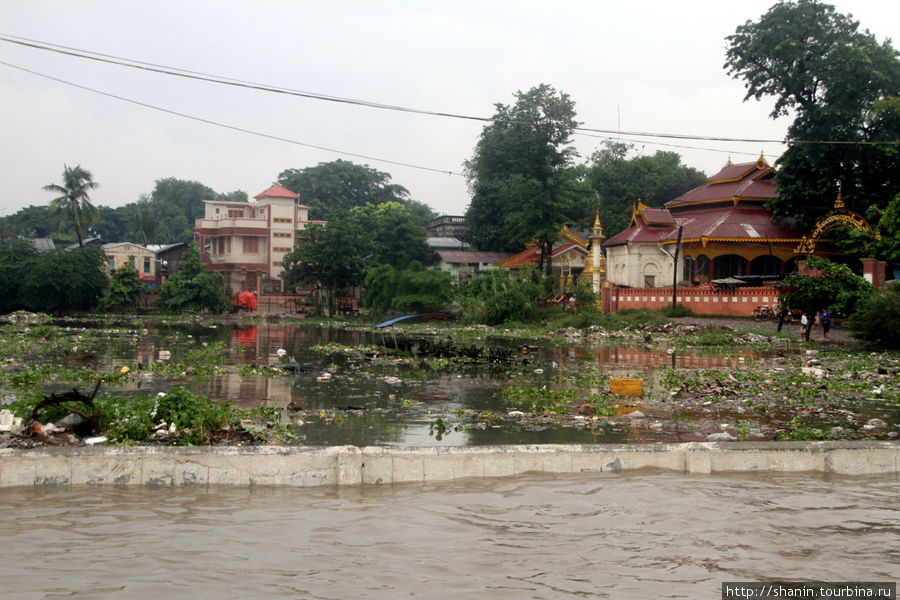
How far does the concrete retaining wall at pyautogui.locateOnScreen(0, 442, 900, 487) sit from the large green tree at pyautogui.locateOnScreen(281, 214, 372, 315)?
39660mm

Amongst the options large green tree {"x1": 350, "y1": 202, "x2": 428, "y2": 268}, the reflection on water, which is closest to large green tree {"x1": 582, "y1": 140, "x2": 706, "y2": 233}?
large green tree {"x1": 350, "y1": 202, "x2": 428, "y2": 268}

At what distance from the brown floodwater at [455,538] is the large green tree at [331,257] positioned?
40135 mm

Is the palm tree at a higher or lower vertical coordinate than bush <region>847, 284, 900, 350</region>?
higher

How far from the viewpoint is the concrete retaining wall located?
633 centimetres

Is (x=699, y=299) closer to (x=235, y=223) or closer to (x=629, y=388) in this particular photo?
(x=629, y=388)

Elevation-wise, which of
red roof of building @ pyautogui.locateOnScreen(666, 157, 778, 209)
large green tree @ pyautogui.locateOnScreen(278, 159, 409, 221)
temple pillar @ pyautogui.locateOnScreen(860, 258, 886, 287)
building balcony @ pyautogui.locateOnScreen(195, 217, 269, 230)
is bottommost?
temple pillar @ pyautogui.locateOnScreen(860, 258, 886, 287)

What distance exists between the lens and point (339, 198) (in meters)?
74.3

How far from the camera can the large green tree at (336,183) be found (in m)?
73.9

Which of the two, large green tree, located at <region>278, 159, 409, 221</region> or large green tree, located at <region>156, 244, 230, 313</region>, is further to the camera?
large green tree, located at <region>278, 159, 409, 221</region>

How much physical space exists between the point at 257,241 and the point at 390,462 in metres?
53.0

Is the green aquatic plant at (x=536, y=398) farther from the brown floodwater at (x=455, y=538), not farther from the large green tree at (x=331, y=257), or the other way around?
the large green tree at (x=331, y=257)

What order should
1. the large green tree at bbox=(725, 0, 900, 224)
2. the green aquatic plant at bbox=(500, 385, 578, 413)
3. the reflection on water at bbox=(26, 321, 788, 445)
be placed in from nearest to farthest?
the reflection on water at bbox=(26, 321, 788, 445) → the green aquatic plant at bbox=(500, 385, 578, 413) → the large green tree at bbox=(725, 0, 900, 224)

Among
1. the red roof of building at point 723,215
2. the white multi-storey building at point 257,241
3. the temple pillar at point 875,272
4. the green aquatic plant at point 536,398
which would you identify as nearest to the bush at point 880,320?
the temple pillar at point 875,272

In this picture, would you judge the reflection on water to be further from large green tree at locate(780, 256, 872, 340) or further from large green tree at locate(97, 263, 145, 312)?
large green tree at locate(97, 263, 145, 312)
